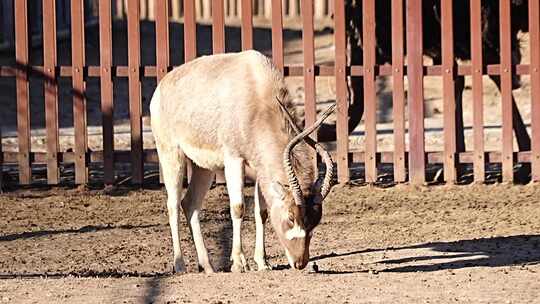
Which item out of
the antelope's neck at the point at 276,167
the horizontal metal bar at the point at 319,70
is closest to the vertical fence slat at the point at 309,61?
the horizontal metal bar at the point at 319,70

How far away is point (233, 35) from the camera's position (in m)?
28.1

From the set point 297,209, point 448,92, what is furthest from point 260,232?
point 448,92

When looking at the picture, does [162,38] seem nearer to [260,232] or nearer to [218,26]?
[218,26]

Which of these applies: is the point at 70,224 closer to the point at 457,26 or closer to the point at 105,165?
the point at 105,165

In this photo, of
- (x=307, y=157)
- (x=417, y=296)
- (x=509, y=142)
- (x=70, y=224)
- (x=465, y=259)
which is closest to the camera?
(x=417, y=296)

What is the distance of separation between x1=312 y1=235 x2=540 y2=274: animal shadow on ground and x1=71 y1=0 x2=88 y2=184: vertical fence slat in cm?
405

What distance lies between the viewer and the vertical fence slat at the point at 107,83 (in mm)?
13273

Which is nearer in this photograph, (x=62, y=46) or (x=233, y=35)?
(x=62, y=46)

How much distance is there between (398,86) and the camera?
13281 mm

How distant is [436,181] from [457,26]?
1635 millimetres

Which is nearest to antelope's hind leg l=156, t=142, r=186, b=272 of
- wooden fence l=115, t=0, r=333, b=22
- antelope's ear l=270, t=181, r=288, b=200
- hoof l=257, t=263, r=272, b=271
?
hoof l=257, t=263, r=272, b=271

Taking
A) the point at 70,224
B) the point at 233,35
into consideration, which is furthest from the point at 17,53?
the point at 233,35

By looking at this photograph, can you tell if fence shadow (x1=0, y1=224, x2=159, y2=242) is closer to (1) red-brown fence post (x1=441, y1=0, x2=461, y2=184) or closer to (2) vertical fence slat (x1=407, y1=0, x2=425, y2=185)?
(2) vertical fence slat (x1=407, y1=0, x2=425, y2=185)

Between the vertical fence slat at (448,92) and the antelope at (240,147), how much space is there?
3.80 m
